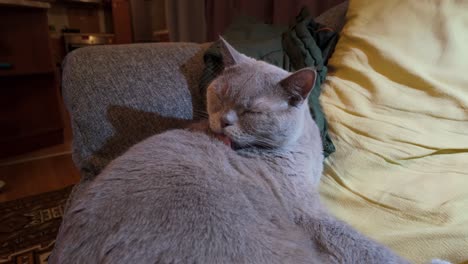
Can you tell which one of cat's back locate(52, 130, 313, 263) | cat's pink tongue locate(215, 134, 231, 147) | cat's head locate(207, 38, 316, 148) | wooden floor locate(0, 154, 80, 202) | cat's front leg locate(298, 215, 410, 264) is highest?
cat's head locate(207, 38, 316, 148)

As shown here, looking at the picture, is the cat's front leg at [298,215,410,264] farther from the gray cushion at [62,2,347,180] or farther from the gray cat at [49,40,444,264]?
the gray cushion at [62,2,347,180]

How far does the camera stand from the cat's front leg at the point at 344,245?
532 mm

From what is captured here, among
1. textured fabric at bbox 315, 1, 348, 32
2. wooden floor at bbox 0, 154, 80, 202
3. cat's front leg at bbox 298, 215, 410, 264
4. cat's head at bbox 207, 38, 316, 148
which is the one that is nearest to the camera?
cat's front leg at bbox 298, 215, 410, 264

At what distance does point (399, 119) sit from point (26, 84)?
237cm

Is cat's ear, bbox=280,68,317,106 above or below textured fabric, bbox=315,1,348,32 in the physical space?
below

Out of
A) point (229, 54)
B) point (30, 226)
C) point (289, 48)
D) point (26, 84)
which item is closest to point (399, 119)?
point (289, 48)

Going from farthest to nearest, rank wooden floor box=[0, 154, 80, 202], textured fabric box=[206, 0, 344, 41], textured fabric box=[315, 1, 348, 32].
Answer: wooden floor box=[0, 154, 80, 202]
textured fabric box=[206, 0, 344, 41]
textured fabric box=[315, 1, 348, 32]

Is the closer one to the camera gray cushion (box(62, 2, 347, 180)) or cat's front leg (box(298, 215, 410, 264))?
cat's front leg (box(298, 215, 410, 264))

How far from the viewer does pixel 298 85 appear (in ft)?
2.11

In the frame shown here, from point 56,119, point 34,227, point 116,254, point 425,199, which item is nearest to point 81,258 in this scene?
point 116,254

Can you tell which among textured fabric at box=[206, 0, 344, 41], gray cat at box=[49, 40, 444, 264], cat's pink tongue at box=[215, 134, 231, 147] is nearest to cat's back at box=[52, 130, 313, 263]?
gray cat at box=[49, 40, 444, 264]

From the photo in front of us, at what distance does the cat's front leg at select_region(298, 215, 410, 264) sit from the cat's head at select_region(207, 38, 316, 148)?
198 mm

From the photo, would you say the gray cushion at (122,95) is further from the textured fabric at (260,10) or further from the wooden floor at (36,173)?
the wooden floor at (36,173)

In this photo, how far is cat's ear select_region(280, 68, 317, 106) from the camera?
2.04ft
